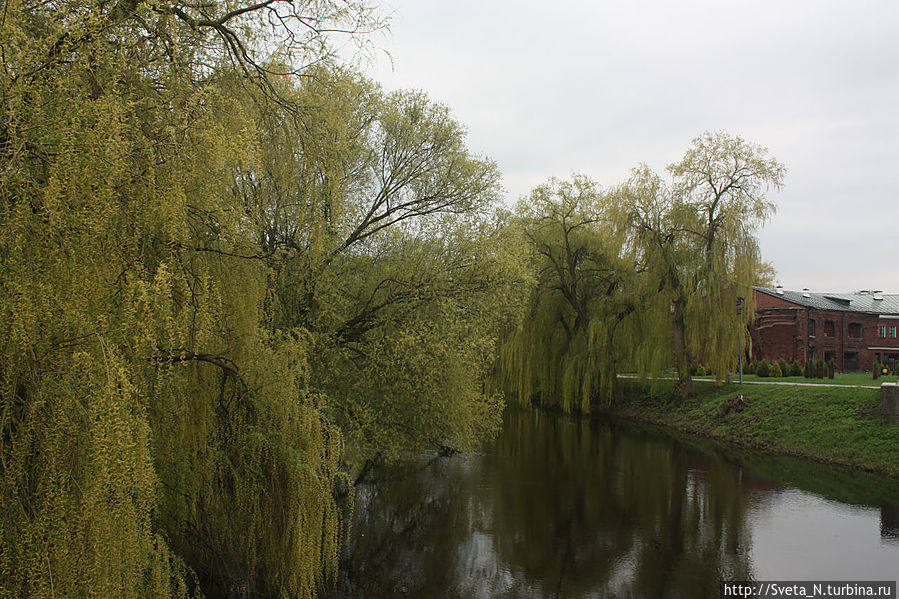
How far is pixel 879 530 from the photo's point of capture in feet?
43.7

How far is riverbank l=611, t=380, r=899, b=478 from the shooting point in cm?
1962

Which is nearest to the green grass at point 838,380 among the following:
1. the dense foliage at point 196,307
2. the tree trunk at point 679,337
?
the tree trunk at point 679,337

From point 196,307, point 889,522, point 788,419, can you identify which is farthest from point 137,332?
point 788,419

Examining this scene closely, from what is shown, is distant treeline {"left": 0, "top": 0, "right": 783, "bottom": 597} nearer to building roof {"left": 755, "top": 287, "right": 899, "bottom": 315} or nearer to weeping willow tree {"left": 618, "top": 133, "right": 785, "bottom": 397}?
weeping willow tree {"left": 618, "top": 133, "right": 785, "bottom": 397}

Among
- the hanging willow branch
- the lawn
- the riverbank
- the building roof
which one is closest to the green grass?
the lawn

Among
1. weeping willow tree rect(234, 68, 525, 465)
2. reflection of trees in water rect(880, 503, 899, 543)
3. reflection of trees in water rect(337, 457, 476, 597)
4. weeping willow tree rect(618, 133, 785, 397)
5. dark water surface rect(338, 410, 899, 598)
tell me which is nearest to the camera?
weeping willow tree rect(234, 68, 525, 465)

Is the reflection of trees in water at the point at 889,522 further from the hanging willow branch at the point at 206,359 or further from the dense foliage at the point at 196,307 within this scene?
the hanging willow branch at the point at 206,359

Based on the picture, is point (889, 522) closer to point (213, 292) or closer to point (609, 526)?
point (609, 526)

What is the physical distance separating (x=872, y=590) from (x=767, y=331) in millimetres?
34795

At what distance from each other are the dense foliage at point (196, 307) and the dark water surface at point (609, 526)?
80.9 inches

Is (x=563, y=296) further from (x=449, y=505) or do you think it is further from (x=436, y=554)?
(x=436, y=554)

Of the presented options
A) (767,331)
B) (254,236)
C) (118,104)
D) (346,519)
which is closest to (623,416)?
(767,331)

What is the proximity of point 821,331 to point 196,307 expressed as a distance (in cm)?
4413

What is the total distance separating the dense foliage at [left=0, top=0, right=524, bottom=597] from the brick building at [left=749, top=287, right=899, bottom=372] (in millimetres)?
34229
